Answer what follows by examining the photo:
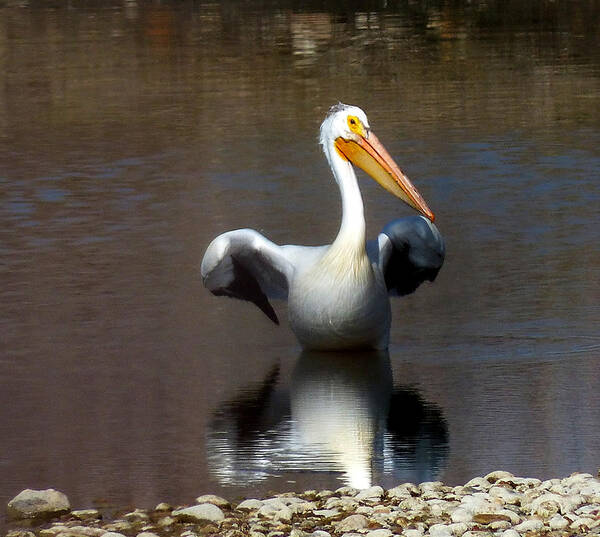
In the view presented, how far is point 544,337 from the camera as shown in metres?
7.10

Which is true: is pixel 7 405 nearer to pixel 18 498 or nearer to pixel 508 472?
pixel 18 498

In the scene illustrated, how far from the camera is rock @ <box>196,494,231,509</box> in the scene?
5051 millimetres

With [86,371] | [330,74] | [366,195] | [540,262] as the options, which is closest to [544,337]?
[540,262]

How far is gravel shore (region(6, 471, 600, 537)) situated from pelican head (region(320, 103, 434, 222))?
229 cm

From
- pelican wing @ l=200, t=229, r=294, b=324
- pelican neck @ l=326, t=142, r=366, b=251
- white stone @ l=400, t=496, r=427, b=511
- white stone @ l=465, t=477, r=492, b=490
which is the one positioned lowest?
white stone @ l=465, t=477, r=492, b=490

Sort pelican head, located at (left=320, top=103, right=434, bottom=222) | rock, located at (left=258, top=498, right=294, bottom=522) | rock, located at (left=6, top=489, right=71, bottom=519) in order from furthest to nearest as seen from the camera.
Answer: pelican head, located at (left=320, top=103, right=434, bottom=222), rock, located at (left=6, top=489, right=71, bottom=519), rock, located at (left=258, top=498, right=294, bottom=522)

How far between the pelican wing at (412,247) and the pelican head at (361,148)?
0.10 meters

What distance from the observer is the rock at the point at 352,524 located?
4.69 metres

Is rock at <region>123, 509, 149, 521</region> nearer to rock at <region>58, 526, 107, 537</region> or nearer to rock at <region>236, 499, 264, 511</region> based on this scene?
rock at <region>58, 526, 107, 537</region>

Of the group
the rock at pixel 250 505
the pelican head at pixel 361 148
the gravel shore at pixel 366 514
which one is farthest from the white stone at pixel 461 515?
the pelican head at pixel 361 148

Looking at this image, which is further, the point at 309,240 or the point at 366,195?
the point at 366,195

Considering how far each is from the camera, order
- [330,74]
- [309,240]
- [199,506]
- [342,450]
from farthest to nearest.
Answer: [330,74] < [309,240] < [342,450] < [199,506]

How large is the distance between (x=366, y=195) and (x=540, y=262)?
2.30 m

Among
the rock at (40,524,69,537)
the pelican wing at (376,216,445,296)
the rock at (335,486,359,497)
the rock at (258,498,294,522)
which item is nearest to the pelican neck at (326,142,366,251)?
the pelican wing at (376,216,445,296)
